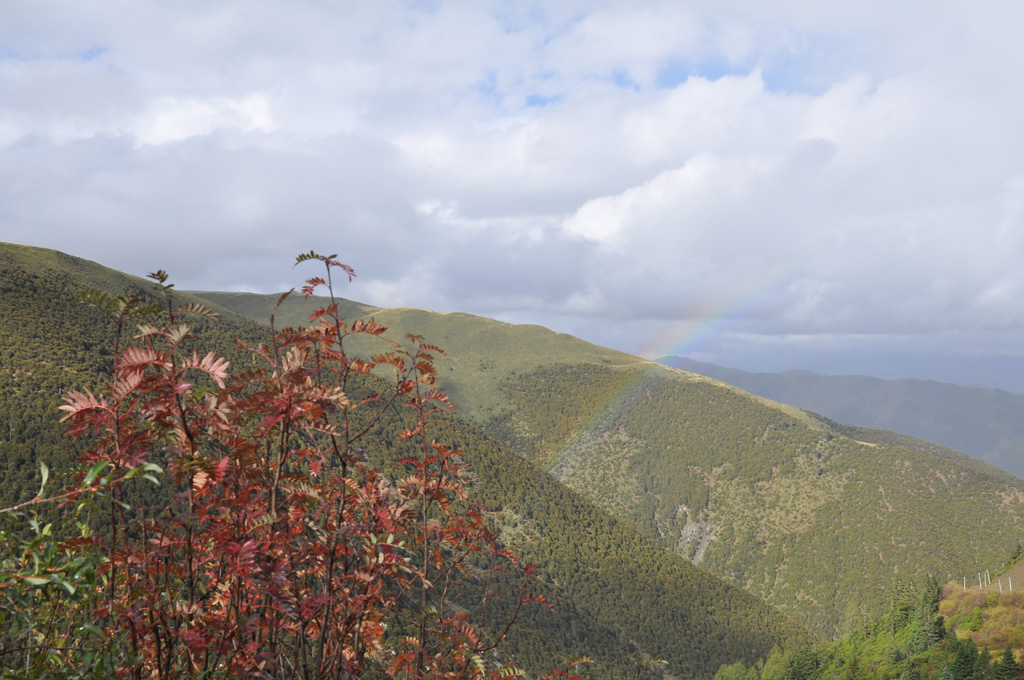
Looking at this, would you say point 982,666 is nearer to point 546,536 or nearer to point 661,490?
point 546,536

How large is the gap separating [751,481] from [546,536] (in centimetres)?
8609

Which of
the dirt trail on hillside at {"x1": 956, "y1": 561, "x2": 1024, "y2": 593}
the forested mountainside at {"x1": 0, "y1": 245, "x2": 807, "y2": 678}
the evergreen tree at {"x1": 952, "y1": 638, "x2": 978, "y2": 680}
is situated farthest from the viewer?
the dirt trail on hillside at {"x1": 956, "y1": 561, "x2": 1024, "y2": 593}

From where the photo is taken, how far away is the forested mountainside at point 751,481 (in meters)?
116

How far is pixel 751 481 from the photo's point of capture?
144875 mm

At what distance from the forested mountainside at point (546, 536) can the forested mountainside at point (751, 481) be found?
25.6m

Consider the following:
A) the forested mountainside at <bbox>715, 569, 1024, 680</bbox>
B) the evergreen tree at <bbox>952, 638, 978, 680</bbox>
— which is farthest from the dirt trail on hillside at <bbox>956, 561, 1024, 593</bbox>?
the evergreen tree at <bbox>952, 638, 978, 680</bbox>

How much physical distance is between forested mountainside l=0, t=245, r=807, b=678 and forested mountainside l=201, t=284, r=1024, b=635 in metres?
25.6

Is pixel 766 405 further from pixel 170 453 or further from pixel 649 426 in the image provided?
pixel 170 453

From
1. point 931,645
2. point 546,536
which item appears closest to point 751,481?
point 546,536

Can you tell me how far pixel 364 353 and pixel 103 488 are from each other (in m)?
171

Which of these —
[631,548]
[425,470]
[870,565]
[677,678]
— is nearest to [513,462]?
[631,548]

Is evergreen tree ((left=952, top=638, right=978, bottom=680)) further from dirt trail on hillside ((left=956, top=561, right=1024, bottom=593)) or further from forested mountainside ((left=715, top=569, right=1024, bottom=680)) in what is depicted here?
dirt trail on hillside ((left=956, top=561, right=1024, bottom=593))

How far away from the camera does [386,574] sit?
4461mm

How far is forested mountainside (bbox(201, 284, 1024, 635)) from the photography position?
115812mm
